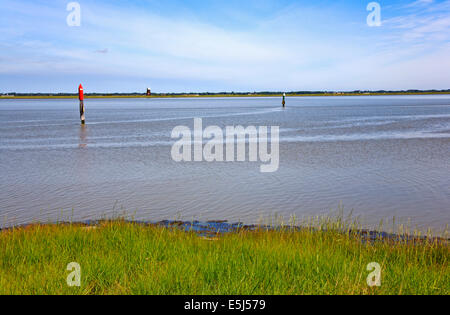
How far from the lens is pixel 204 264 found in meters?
5.88

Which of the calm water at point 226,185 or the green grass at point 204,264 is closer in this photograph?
the green grass at point 204,264

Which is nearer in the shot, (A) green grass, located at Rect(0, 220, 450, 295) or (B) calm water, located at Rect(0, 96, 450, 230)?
(A) green grass, located at Rect(0, 220, 450, 295)

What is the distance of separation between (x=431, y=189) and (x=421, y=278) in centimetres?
931

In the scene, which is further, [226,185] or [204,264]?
[226,185]

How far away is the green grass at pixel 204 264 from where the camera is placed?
5.20 m

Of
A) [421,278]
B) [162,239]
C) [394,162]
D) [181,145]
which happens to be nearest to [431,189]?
[394,162]

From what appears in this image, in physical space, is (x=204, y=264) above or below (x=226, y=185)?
above

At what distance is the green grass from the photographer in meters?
5.20

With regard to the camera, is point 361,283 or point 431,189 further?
point 431,189
